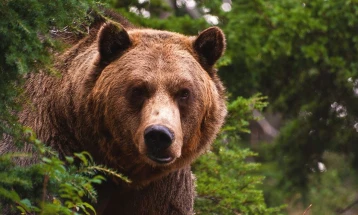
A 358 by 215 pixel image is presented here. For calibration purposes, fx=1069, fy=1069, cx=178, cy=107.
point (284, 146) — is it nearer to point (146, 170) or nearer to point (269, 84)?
point (269, 84)

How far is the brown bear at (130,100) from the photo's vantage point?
7.50 metres

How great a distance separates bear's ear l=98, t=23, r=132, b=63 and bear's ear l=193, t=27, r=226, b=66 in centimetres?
54

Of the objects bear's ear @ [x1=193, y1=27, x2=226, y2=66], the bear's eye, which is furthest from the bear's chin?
bear's ear @ [x1=193, y1=27, x2=226, y2=66]

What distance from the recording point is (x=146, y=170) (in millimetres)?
7961

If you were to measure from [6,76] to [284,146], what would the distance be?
10.4 meters

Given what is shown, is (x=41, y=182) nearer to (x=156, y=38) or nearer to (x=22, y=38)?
(x=22, y=38)

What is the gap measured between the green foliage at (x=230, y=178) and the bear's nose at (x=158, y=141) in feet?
9.07

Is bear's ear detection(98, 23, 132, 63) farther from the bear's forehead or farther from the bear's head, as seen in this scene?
the bear's forehead

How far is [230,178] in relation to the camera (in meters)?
10.6

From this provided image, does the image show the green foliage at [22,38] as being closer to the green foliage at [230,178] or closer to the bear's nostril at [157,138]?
the bear's nostril at [157,138]

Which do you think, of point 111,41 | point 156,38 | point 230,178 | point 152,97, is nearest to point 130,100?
point 152,97

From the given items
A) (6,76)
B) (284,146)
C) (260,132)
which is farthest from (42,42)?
(260,132)

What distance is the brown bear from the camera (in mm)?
7500

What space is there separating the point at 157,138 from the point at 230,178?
3492 millimetres
